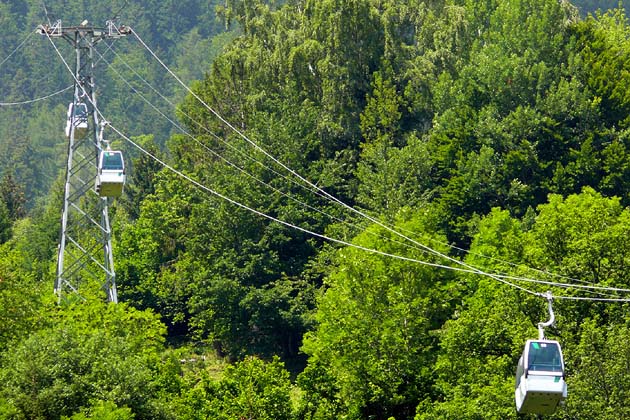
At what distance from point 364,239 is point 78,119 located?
12.0m

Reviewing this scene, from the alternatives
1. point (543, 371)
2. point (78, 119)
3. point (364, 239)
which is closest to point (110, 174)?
point (78, 119)

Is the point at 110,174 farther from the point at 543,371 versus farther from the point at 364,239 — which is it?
the point at 543,371

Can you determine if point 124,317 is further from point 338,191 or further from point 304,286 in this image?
point 338,191

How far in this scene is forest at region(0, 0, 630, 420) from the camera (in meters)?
51.1

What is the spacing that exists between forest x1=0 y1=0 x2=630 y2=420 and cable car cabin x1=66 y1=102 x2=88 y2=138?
5374mm

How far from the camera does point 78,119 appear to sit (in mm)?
59594

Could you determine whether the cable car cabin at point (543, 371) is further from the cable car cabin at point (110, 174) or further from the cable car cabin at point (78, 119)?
the cable car cabin at point (78, 119)

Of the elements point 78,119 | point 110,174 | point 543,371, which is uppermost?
point 78,119

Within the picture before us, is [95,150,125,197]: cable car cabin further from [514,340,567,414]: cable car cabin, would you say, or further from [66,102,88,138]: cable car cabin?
[514,340,567,414]: cable car cabin

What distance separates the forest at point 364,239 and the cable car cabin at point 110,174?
4.64m

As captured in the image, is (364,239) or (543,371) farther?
(364,239)

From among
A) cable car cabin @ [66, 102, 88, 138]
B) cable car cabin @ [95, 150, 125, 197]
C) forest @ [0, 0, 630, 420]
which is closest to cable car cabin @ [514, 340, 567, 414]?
forest @ [0, 0, 630, 420]

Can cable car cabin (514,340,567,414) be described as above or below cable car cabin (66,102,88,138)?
below

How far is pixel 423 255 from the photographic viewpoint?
2377 inches
